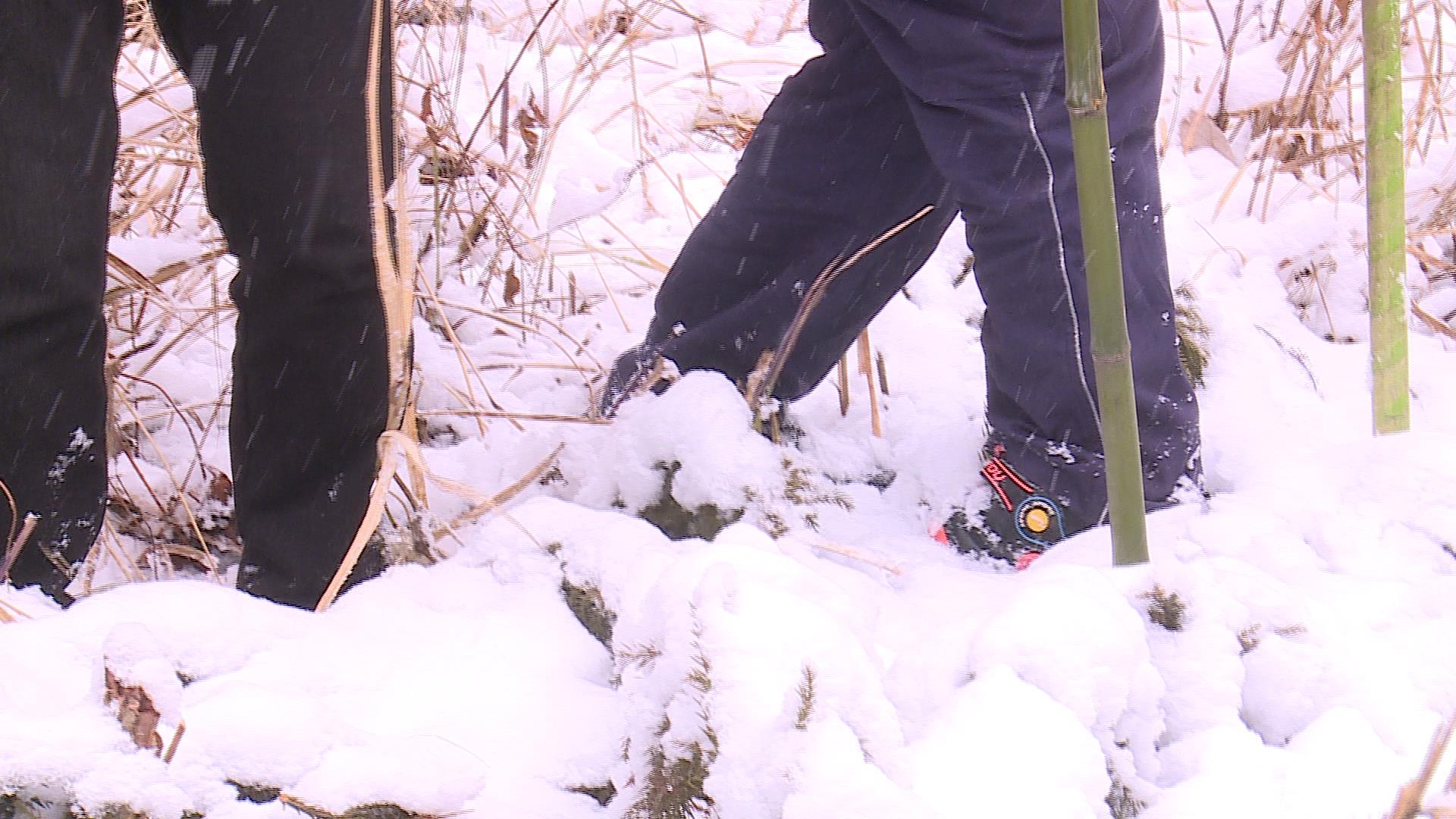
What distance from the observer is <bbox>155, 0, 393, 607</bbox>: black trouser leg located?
34.9 inches

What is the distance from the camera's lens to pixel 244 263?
38.3 inches

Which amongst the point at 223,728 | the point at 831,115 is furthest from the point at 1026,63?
the point at 223,728

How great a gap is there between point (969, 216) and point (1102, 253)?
57 centimetres

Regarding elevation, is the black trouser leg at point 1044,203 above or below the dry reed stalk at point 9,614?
above

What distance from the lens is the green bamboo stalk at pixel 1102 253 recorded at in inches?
21.1

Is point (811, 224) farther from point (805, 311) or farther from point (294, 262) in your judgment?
point (294, 262)

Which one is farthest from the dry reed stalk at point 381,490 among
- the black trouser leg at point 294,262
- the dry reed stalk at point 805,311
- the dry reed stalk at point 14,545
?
the dry reed stalk at point 805,311

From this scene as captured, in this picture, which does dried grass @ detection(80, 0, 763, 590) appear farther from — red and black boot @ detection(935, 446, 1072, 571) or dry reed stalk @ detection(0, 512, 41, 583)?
red and black boot @ detection(935, 446, 1072, 571)

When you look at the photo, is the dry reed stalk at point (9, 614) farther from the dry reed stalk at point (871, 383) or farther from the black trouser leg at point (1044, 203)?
the dry reed stalk at point (871, 383)

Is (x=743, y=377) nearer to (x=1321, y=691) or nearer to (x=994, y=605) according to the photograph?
(x=994, y=605)

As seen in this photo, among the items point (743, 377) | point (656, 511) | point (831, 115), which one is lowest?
point (656, 511)

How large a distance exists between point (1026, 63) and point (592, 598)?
64cm

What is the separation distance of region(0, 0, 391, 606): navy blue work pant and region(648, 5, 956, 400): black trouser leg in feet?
1.73

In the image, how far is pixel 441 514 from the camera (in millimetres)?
1269
